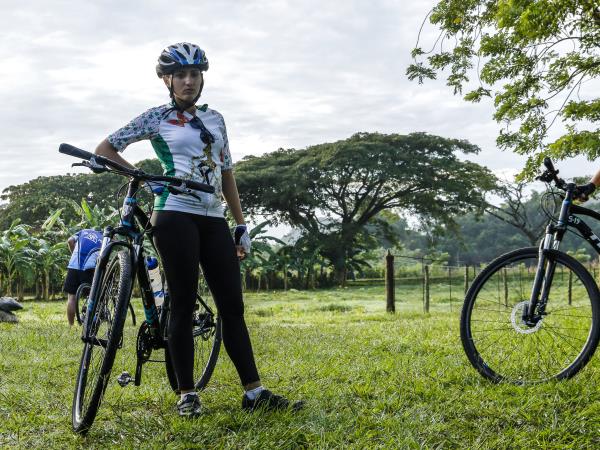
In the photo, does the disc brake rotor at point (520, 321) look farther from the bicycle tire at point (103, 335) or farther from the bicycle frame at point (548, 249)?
the bicycle tire at point (103, 335)

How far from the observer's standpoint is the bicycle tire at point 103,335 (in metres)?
2.71

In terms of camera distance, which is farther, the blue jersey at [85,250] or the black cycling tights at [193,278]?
the blue jersey at [85,250]

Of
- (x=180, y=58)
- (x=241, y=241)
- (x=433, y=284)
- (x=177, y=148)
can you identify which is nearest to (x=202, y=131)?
(x=177, y=148)

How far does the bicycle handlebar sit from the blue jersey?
4.68 metres

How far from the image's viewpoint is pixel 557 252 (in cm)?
340

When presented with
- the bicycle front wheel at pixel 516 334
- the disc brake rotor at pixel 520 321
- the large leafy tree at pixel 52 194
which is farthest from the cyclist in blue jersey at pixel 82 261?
the large leafy tree at pixel 52 194

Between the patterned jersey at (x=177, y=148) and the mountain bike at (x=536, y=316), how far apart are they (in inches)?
61.6

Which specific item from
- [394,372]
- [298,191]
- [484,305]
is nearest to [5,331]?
[394,372]

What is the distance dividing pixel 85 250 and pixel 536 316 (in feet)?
18.4

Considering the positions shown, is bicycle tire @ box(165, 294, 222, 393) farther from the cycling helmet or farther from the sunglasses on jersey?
the cycling helmet

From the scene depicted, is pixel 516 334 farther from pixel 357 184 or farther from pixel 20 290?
pixel 357 184

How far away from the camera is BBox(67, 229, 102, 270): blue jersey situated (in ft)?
24.1

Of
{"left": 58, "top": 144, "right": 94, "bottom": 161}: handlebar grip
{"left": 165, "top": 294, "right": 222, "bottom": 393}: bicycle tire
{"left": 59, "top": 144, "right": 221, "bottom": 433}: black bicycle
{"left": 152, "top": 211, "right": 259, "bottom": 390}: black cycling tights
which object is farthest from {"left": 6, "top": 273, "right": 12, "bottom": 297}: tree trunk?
{"left": 58, "top": 144, "right": 94, "bottom": 161}: handlebar grip

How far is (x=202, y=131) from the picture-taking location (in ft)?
10.2
